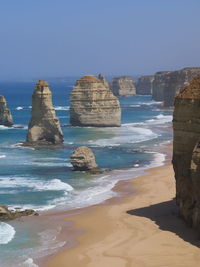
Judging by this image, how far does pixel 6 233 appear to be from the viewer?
33.0 meters

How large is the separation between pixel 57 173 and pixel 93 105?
40.3 metres

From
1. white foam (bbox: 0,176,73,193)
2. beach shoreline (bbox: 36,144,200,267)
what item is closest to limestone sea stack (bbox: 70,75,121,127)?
white foam (bbox: 0,176,73,193)

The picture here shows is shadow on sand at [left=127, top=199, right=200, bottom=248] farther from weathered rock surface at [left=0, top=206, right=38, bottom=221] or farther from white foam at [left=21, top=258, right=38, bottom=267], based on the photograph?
white foam at [left=21, top=258, right=38, bottom=267]

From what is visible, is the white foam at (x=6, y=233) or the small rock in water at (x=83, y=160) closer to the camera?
the white foam at (x=6, y=233)

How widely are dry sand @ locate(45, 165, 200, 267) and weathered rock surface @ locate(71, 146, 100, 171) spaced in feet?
34.0

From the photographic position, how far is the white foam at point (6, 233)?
104 ft

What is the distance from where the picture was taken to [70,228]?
34.6m

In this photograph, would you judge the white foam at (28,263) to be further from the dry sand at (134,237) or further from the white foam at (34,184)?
the white foam at (34,184)

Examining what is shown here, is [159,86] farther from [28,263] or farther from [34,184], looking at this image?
[28,263]

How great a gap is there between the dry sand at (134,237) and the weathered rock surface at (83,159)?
1036 cm

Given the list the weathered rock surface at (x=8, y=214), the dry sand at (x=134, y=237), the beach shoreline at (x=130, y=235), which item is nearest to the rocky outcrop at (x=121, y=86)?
the beach shoreline at (x=130, y=235)

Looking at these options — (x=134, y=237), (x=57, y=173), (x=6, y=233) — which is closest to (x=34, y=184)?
(x=57, y=173)

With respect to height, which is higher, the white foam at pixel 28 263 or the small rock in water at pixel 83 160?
the small rock in water at pixel 83 160

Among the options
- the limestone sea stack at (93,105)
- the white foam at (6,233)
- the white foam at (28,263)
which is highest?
the limestone sea stack at (93,105)
